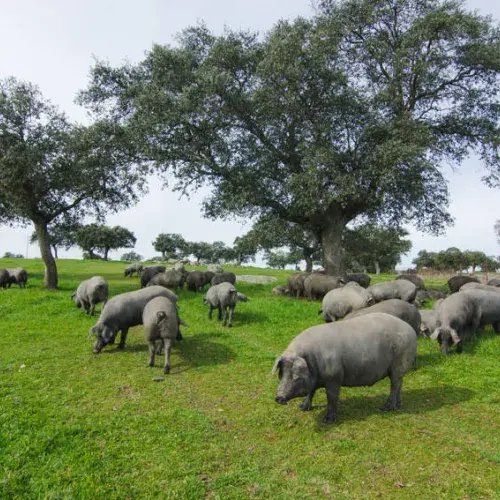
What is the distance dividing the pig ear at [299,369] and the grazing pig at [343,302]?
842 cm

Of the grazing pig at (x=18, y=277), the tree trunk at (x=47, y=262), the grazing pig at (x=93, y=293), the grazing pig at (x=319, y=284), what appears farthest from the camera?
the grazing pig at (x=18, y=277)

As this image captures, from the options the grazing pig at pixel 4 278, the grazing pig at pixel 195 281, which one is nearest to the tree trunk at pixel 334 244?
the grazing pig at pixel 195 281

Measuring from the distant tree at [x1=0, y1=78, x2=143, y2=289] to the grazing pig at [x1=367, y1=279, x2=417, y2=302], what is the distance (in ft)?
66.5

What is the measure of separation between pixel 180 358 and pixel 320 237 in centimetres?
1896

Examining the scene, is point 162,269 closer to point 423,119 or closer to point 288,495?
point 423,119

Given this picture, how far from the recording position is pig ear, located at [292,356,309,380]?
806 cm

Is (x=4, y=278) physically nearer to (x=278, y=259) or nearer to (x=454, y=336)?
(x=454, y=336)

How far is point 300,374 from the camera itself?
26.5ft

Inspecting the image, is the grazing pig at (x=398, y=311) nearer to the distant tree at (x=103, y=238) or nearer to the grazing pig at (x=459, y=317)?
the grazing pig at (x=459, y=317)

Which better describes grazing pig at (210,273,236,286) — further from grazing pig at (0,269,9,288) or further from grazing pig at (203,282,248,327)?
grazing pig at (0,269,9,288)

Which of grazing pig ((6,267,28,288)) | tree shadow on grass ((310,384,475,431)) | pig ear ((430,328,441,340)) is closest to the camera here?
tree shadow on grass ((310,384,475,431))

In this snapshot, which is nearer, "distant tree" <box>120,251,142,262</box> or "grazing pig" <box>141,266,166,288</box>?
"grazing pig" <box>141,266,166,288</box>

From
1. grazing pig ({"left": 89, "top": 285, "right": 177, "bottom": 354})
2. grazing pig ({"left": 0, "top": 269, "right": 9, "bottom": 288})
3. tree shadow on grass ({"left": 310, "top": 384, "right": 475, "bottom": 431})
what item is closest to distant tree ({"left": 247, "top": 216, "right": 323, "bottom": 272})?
grazing pig ({"left": 0, "top": 269, "right": 9, "bottom": 288})

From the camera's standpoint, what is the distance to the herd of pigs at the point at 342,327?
27.7 ft
